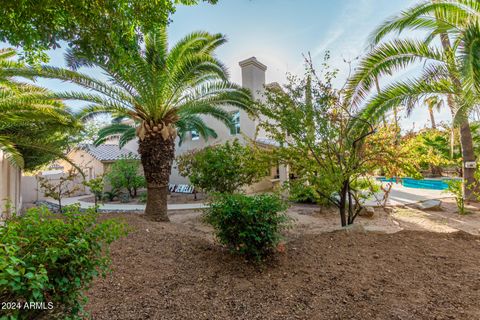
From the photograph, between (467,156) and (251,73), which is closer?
(467,156)

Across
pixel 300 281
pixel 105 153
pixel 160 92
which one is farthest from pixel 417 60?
pixel 105 153

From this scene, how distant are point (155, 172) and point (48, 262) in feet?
21.3

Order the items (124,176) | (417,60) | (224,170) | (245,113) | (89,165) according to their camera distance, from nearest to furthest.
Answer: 1. (417,60)
2. (224,170)
3. (124,176)
4. (245,113)
5. (89,165)

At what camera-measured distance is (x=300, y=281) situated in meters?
4.05

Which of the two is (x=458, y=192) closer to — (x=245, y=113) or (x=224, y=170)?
(x=224, y=170)

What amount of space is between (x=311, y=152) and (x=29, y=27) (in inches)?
264

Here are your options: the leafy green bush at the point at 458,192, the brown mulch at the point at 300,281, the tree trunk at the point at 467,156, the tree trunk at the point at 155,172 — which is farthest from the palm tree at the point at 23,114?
the tree trunk at the point at 467,156

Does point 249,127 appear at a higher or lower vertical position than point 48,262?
higher

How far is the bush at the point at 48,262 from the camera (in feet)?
5.72

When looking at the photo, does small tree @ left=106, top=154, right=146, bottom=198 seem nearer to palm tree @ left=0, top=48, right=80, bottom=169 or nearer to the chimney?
palm tree @ left=0, top=48, right=80, bottom=169

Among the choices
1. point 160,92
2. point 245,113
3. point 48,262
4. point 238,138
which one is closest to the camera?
point 48,262

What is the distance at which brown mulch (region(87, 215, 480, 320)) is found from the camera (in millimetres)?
3205

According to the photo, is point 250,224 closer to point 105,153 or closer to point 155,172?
point 155,172

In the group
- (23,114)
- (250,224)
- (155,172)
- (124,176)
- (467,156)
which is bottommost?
(250,224)
